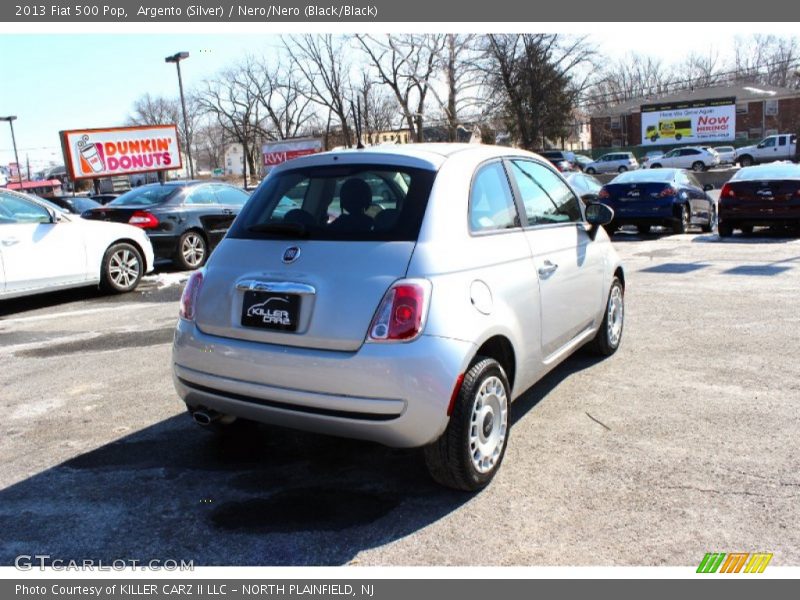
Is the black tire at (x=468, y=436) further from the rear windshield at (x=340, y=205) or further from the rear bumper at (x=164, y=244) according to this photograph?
the rear bumper at (x=164, y=244)

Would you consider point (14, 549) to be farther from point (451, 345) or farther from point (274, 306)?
point (451, 345)

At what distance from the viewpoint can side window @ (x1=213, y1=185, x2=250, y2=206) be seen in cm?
1262

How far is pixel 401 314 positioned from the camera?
3234 millimetres

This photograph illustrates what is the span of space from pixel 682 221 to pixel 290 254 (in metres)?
13.1

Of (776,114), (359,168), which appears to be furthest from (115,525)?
(776,114)

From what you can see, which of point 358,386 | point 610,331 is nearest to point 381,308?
point 358,386

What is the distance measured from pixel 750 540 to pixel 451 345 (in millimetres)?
1565

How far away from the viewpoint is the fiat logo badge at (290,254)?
11.6 feet

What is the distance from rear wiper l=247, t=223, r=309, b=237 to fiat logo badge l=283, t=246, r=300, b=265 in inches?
4.1

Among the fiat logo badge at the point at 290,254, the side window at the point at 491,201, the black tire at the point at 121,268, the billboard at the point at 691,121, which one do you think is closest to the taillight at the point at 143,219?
the black tire at the point at 121,268

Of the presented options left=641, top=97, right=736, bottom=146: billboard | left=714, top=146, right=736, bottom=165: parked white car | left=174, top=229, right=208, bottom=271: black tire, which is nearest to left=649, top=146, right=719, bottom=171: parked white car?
left=714, top=146, right=736, bottom=165: parked white car

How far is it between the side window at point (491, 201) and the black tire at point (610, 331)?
181cm

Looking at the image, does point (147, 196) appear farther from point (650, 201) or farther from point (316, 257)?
point (650, 201)

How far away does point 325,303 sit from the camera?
3.34 m
